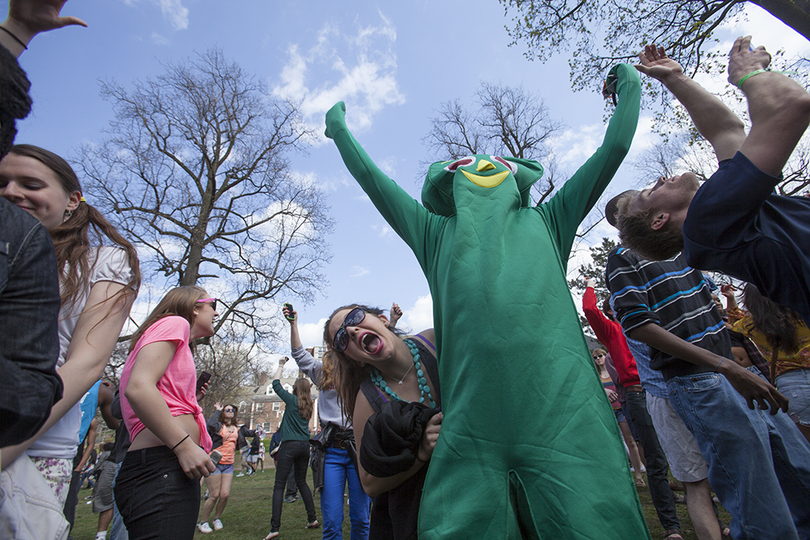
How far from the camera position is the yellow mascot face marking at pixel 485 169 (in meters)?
1.84

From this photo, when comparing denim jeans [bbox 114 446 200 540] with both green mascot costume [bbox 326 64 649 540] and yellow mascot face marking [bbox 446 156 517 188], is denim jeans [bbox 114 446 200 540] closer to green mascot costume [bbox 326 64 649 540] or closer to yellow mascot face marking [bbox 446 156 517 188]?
green mascot costume [bbox 326 64 649 540]

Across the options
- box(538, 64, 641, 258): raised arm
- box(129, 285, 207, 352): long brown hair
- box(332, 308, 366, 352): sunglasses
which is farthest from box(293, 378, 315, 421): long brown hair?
box(538, 64, 641, 258): raised arm

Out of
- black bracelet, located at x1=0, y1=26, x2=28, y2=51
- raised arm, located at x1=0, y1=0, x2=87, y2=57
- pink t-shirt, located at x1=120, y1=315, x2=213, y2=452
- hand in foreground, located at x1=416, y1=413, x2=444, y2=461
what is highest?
raised arm, located at x1=0, y1=0, x2=87, y2=57

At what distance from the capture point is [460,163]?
6.58 ft

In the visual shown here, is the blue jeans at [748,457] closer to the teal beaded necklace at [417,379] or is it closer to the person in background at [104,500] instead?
the teal beaded necklace at [417,379]

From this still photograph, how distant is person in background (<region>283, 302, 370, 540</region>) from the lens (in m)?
3.90

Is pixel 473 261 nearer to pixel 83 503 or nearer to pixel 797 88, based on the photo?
pixel 797 88

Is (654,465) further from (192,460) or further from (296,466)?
(296,466)

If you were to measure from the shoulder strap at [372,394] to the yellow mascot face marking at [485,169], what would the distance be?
3.31 feet

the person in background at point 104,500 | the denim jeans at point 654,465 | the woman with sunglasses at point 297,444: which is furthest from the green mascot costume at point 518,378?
the person in background at point 104,500

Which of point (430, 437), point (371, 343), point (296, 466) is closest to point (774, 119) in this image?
point (430, 437)

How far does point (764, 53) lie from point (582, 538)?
1659mm

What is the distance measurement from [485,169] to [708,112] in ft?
2.72

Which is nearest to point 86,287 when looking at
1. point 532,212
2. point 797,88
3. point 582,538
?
point 532,212
